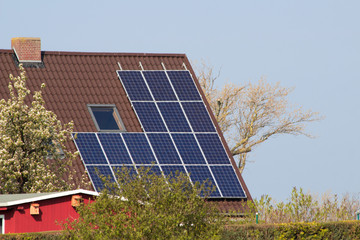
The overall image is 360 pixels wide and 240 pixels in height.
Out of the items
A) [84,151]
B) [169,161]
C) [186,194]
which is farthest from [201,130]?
[186,194]

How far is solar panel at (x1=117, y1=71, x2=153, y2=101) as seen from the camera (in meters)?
36.2

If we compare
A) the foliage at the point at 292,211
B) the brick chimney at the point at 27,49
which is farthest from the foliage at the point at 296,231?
the brick chimney at the point at 27,49

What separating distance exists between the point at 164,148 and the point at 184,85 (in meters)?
4.32

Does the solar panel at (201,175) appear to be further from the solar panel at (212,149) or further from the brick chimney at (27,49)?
the brick chimney at (27,49)

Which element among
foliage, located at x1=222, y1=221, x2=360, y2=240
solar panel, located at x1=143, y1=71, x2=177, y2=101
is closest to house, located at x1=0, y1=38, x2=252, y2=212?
solar panel, located at x1=143, y1=71, x2=177, y2=101

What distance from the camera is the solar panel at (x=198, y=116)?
3541cm

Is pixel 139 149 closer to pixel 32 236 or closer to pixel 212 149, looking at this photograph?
pixel 212 149

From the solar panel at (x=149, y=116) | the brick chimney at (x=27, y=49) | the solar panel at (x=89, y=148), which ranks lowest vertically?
the solar panel at (x=89, y=148)

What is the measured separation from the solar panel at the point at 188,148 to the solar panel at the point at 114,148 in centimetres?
226

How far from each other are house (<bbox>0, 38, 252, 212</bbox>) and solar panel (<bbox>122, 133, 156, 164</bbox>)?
39 mm

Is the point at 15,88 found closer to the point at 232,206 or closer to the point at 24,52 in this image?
the point at 24,52

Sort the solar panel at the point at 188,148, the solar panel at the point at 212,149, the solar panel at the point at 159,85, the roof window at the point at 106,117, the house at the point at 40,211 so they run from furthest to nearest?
the solar panel at the point at 159,85 → the roof window at the point at 106,117 → the solar panel at the point at 212,149 → the solar panel at the point at 188,148 → the house at the point at 40,211

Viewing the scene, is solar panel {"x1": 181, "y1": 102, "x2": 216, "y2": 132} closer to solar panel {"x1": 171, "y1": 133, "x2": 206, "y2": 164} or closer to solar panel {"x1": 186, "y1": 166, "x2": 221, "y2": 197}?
solar panel {"x1": 171, "y1": 133, "x2": 206, "y2": 164}

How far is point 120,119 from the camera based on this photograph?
35219mm
